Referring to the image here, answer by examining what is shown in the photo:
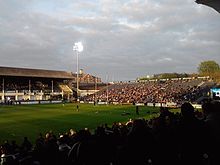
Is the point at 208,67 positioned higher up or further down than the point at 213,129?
higher up

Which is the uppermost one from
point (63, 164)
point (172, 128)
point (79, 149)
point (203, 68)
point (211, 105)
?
point (203, 68)

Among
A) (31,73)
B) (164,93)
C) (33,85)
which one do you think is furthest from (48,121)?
(33,85)

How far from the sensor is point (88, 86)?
414 ft

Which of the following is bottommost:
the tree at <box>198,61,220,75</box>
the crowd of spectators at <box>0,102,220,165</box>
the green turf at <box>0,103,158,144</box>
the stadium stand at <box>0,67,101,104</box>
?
the green turf at <box>0,103,158,144</box>

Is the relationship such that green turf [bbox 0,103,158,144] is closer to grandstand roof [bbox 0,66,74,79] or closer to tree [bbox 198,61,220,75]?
grandstand roof [bbox 0,66,74,79]

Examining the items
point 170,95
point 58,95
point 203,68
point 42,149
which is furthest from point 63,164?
point 203,68

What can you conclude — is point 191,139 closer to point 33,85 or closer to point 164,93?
→ point 164,93

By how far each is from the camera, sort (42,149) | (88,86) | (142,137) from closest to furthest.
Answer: (142,137), (42,149), (88,86)

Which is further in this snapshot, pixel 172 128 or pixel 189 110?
pixel 172 128

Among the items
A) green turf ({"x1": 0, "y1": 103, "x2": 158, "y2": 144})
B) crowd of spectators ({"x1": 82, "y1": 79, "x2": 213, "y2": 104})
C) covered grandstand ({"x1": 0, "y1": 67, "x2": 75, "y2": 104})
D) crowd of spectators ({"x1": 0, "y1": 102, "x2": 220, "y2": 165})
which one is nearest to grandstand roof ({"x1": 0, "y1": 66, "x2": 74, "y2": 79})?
covered grandstand ({"x1": 0, "y1": 67, "x2": 75, "y2": 104})

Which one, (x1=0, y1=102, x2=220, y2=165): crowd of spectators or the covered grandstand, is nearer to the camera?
(x1=0, y1=102, x2=220, y2=165): crowd of spectators

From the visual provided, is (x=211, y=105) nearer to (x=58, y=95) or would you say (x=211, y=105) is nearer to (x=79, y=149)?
(x=79, y=149)

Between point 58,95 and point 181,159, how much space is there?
10136 centimetres

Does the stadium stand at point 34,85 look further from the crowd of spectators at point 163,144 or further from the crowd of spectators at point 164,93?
the crowd of spectators at point 163,144
